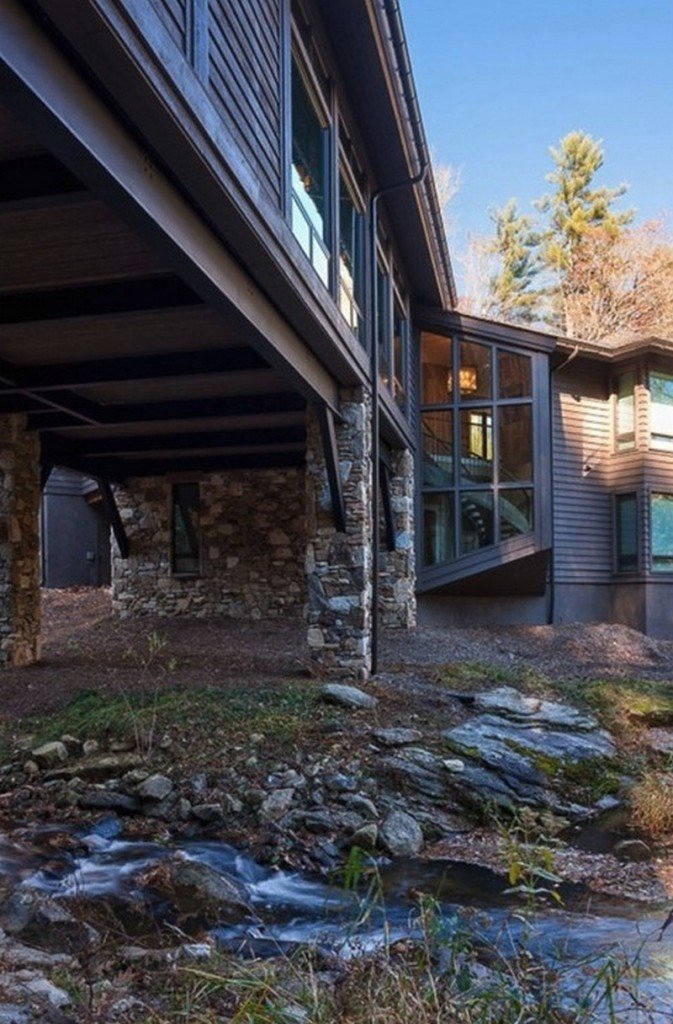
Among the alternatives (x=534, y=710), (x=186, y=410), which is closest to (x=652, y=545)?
(x=534, y=710)

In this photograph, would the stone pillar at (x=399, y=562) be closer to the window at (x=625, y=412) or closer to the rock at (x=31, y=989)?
the window at (x=625, y=412)

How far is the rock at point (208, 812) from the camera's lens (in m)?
5.06

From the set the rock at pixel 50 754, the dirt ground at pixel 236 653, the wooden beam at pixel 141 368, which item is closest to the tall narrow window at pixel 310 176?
the wooden beam at pixel 141 368

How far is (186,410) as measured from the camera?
907 cm

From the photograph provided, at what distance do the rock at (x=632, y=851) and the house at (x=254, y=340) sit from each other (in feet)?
10.9

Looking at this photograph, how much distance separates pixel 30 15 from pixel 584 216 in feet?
79.3

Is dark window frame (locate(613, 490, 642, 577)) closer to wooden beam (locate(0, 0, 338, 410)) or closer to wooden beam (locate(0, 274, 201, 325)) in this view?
wooden beam (locate(0, 0, 338, 410))

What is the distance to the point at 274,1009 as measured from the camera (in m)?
2.18

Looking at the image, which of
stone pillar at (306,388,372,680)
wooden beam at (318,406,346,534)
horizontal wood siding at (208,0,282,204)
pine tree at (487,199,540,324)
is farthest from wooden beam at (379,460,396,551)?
pine tree at (487,199,540,324)

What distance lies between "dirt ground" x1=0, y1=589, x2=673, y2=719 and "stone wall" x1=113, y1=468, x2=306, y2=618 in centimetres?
51

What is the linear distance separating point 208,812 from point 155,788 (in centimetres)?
44

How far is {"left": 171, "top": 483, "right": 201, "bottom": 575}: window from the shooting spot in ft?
43.1

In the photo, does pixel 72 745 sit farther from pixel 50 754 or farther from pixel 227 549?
pixel 227 549

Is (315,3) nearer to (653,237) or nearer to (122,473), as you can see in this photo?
(122,473)
